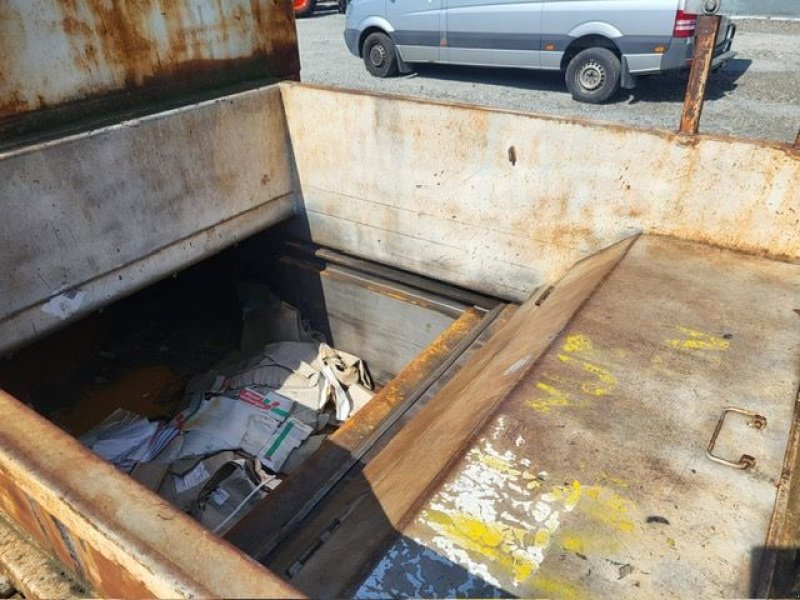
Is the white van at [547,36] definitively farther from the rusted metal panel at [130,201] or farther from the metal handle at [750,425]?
the metal handle at [750,425]

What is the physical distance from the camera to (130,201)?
11.0 ft

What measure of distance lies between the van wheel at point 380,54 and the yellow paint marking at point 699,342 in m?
6.77

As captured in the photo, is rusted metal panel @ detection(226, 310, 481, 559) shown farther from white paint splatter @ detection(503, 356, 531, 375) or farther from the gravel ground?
the gravel ground

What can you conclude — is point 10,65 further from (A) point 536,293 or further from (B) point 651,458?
(B) point 651,458

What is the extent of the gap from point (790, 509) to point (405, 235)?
2.67 metres

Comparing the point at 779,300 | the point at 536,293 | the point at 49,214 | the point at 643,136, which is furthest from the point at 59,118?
the point at 779,300

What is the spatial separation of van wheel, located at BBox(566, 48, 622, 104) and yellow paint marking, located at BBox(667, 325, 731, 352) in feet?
16.0

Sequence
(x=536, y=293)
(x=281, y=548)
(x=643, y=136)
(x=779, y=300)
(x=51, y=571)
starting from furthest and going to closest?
(x=536, y=293), (x=643, y=136), (x=779, y=300), (x=281, y=548), (x=51, y=571)

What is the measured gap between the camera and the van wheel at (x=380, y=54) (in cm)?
793

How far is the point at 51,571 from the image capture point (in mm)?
1480

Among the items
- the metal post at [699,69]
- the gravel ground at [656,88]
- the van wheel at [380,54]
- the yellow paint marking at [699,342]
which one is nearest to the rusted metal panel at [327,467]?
the yellow paint marking at [699,342]

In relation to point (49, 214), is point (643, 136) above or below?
above

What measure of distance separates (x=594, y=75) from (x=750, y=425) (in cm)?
546

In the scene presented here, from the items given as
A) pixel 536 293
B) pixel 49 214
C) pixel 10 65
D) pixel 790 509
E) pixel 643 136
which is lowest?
pixel 536 293
